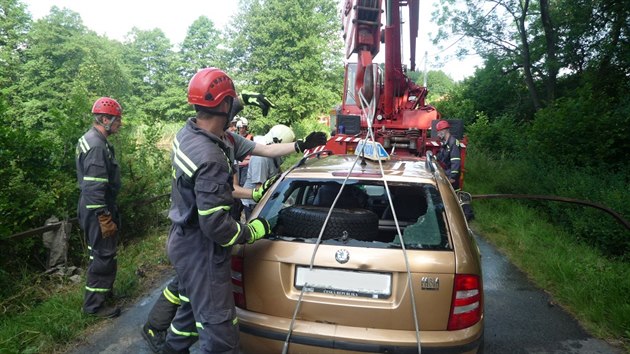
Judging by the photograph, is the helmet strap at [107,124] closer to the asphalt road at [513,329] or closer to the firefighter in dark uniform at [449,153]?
the asphalt road at [513,329]

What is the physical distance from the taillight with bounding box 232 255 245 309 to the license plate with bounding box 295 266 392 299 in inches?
14.2

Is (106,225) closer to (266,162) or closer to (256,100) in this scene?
(256,100)

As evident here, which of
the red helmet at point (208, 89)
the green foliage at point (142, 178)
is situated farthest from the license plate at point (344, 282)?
the green foliage at point (142, 178)

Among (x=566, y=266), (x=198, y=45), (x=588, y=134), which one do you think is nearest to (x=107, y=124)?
(x=566, y=266)

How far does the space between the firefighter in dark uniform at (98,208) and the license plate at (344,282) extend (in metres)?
2.22

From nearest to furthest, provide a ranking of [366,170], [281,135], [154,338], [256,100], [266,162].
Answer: [366,170] → [154,338] → [256,100] → [281,135] → [266,162]

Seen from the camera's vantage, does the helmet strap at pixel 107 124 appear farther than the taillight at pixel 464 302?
Yes

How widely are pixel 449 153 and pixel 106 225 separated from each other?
582 centimetres

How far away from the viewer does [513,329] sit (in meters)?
3.86

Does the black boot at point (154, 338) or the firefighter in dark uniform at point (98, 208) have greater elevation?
the firefighter in dark uniform at point (98, 208)

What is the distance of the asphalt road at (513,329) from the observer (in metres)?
3.45

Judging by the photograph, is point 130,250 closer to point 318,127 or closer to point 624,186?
point 624,186

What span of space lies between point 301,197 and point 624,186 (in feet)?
18.2

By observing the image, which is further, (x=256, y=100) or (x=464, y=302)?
(x=256, y=100)
